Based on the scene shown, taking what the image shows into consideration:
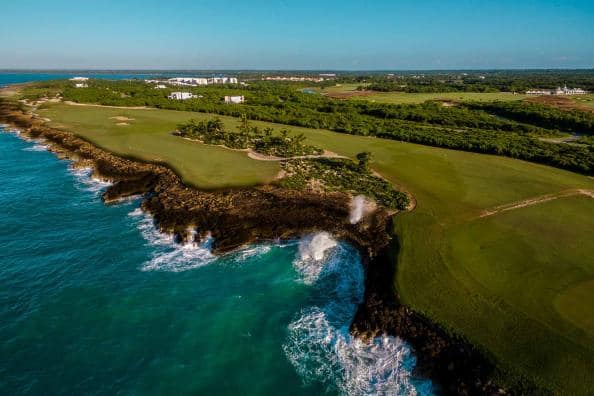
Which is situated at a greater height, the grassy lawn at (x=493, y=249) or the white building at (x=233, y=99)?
the white building at (x=233, y=99)

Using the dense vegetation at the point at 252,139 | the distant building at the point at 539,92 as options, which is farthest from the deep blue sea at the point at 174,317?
the distant building at the point at 539,92

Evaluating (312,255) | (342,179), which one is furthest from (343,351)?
(342,179)

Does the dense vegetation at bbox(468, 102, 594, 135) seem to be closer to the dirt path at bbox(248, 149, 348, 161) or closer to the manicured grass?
the dirt path at bbox(248, 149, 348, 161)

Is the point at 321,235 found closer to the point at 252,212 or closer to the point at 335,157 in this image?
the point at 252,212

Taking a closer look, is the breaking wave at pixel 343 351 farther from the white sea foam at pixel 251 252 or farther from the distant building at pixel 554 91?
the distant building at pixel 554 91

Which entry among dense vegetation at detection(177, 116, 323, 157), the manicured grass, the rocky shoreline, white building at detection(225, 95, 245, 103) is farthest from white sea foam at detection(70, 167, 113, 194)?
white building at detection(225, 95, 245, 103)

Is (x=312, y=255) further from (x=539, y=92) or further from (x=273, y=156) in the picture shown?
(x=539, y=92)


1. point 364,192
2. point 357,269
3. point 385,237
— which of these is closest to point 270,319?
point 357,269
